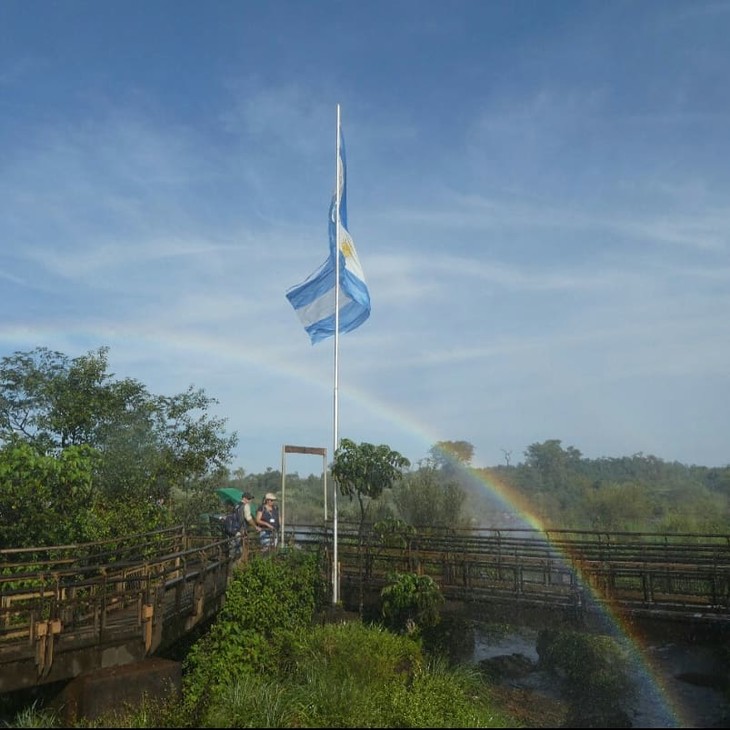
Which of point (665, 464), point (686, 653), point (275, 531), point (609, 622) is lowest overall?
point (686, 653)

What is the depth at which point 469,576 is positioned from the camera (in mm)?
15609

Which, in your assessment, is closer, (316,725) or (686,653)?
(316,725)

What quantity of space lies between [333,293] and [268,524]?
Result: 6.51 meters

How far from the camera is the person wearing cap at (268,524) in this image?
18438 mm

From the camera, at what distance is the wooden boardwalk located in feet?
34.2

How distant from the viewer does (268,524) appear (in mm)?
19031

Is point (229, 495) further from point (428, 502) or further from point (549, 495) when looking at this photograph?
point (549, 495)

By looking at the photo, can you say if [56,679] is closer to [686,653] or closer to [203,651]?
[203,651]

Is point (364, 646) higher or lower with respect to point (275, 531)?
lower

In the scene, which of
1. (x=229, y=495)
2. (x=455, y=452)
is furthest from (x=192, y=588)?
(x=455, y=452)

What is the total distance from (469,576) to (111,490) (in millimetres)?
11412

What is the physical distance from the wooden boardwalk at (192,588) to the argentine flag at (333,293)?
5.51 meters

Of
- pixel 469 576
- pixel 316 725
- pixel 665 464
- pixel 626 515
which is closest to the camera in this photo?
pixel 316 725

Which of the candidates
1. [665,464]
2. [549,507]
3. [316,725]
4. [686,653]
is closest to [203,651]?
[316,725]
